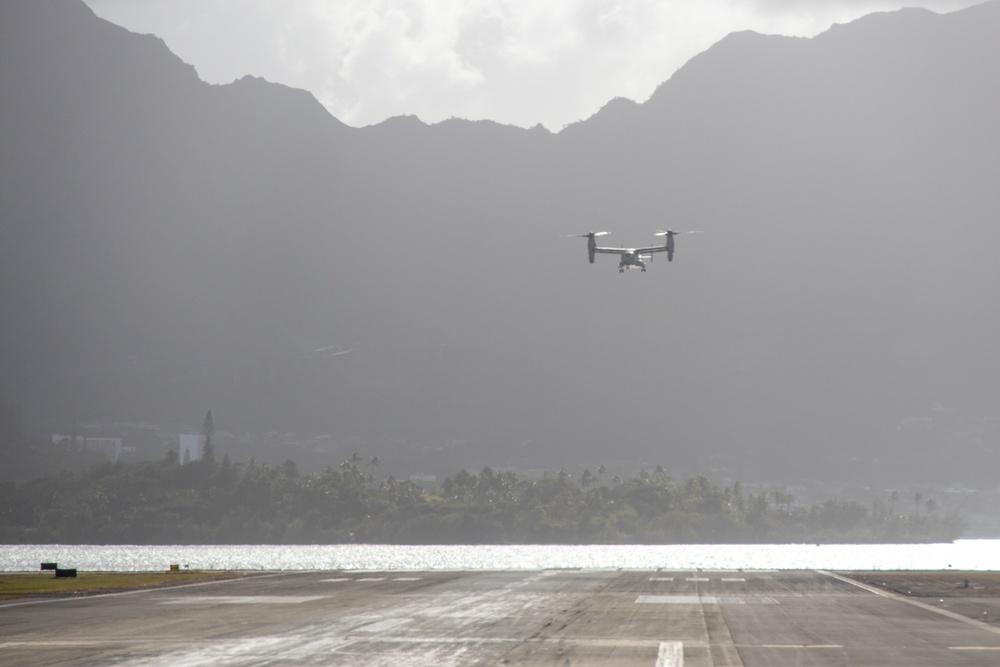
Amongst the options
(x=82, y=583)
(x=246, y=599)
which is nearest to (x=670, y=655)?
(x=246, y=599)

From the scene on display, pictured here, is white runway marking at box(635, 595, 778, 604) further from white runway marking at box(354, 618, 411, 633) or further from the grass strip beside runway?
the grass strip beside runway

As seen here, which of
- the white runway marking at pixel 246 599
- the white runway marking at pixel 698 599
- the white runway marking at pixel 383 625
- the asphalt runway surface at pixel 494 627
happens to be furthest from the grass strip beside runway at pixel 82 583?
the white runway marking at pixel 698 599

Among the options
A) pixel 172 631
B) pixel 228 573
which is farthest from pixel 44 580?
pixel 172 631

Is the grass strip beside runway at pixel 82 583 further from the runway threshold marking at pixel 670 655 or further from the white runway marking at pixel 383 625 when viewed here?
the runway threshold marking at pixel 670 655

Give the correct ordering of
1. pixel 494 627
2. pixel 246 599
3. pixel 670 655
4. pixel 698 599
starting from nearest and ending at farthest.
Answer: pixel 670 655, pixel 494 627, pixel 246 599, pixel 698 599

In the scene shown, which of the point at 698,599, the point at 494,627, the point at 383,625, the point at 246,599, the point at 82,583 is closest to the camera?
the point at 494,627

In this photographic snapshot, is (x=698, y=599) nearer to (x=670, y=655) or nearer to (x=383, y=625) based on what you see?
(x=383, y=625)
